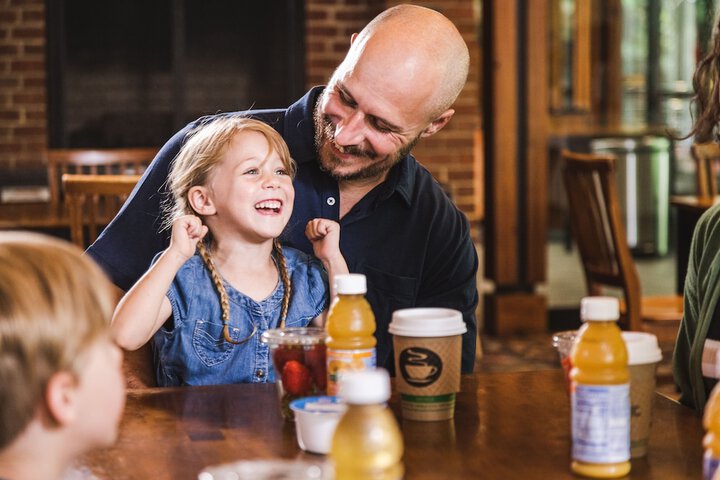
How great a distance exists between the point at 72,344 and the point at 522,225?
441 cm

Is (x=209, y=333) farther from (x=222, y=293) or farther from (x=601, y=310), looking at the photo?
(x=601, y=310)

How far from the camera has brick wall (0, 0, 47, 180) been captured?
5773 mm

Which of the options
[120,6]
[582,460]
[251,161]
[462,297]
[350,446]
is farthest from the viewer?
[120,6]

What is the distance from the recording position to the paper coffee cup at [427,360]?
1.49 m

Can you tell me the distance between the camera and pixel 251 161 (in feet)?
6.88

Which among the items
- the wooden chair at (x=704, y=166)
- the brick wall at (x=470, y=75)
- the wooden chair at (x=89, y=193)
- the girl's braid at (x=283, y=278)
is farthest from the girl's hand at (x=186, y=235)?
the brick wall at (x=470, y=75)

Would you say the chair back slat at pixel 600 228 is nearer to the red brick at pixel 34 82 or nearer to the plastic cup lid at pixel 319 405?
the plastic cup lid at pixel 319 405

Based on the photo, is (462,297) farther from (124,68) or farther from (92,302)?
(124,68)

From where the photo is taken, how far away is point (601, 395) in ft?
4.15

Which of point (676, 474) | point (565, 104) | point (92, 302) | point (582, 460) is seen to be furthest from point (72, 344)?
point (565, 104)

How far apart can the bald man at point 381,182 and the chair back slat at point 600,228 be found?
1561 millimetres

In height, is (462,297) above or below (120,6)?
below

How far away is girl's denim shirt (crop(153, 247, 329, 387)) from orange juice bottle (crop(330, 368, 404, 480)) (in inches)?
39.0

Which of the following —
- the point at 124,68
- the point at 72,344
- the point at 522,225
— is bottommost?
the point at 522,225
